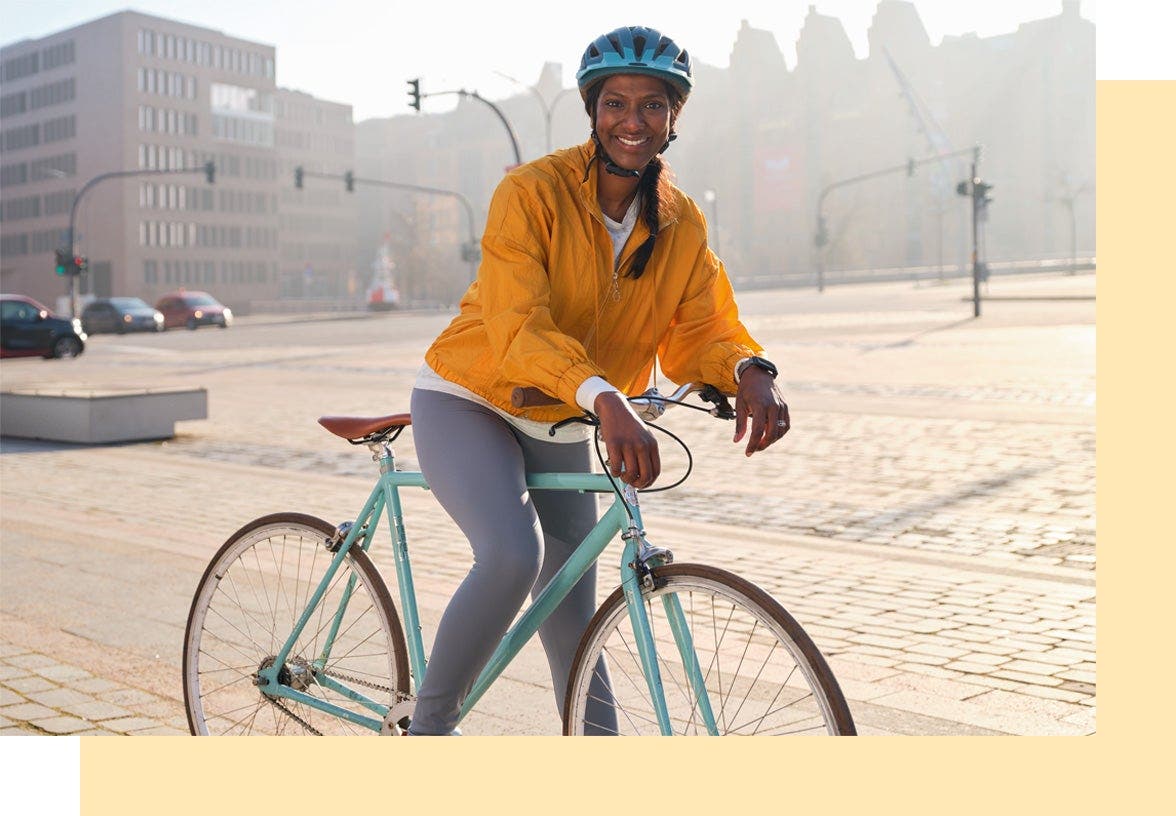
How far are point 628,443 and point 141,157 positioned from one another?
11202 cm

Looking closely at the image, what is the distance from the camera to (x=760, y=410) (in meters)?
2.84

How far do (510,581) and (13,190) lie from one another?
414ft

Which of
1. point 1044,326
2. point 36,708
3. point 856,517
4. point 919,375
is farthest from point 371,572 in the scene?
point 1044,326

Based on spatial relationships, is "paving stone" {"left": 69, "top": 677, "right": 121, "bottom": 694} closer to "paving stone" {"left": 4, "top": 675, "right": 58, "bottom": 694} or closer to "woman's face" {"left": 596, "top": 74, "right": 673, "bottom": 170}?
"paving stone" {"left": 4, "top": 675, "right": 58, "bottom": 694}

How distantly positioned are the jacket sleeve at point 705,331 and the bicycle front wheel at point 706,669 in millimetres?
547

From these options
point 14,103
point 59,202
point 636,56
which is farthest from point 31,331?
point 59,202

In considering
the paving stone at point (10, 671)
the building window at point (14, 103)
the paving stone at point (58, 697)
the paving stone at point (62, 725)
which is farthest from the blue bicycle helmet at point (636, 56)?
the building window at point (14, 103)

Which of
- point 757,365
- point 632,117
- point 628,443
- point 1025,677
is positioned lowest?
point 1025,677

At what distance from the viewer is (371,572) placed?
345 centimetres

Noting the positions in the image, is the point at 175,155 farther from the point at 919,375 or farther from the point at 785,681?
the point at 785,681

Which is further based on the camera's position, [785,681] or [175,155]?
[175,155]

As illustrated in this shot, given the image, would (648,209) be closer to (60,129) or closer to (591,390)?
(591,390)

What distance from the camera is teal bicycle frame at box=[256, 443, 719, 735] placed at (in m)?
2.70

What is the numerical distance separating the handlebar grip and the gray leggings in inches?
7.2
